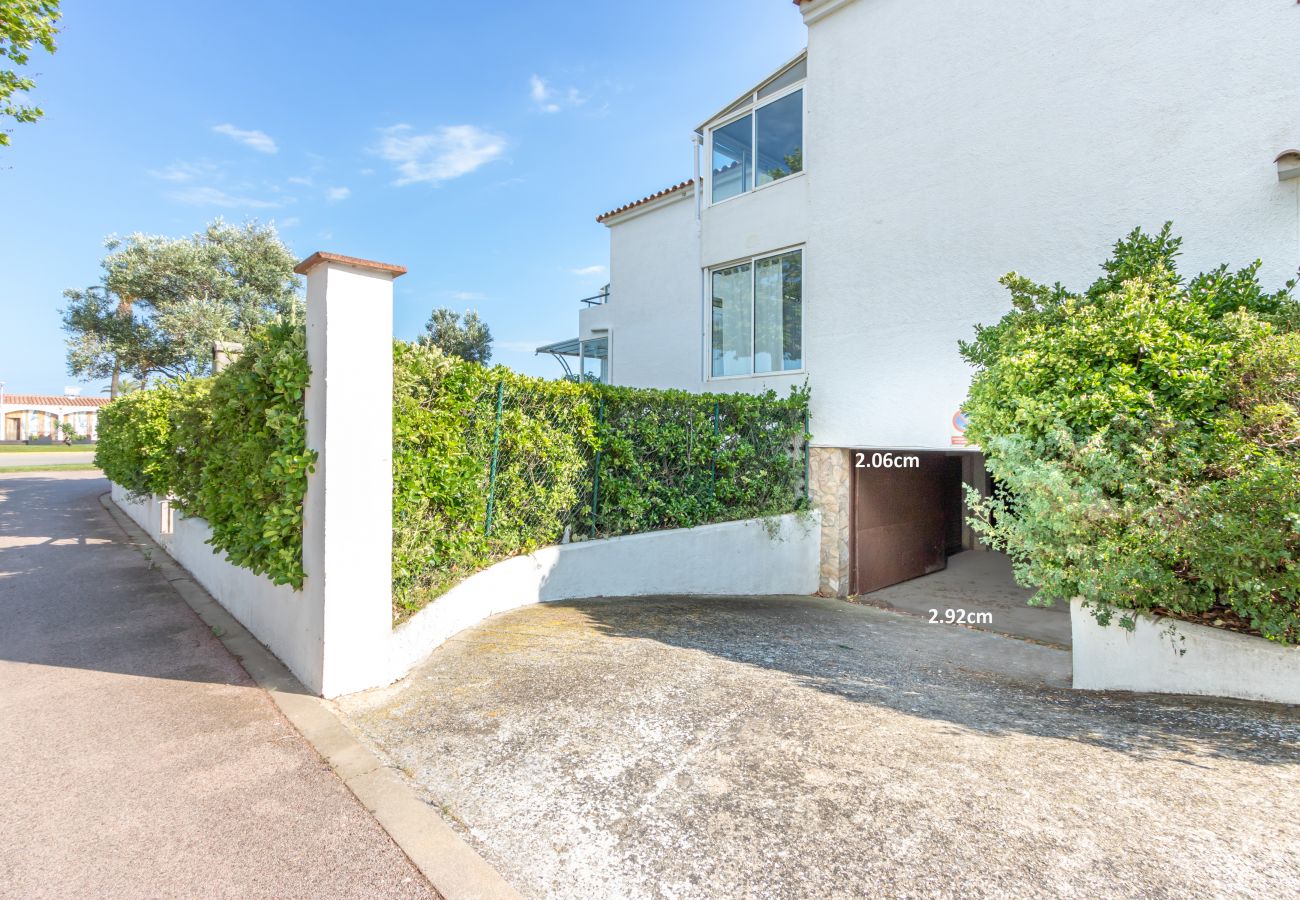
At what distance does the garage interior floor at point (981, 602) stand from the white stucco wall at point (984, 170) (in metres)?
2.88

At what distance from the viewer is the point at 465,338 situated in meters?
35.8

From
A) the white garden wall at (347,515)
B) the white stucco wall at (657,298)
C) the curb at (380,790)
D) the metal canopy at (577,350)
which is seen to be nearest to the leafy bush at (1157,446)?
the curb at (380,790)

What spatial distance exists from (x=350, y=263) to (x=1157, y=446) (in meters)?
6.19

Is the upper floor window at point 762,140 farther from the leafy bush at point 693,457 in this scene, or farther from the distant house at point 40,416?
the distant house at point 40,416

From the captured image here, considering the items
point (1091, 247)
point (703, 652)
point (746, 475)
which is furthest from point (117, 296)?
point (1091, 247)

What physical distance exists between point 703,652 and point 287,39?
10790 millimetres

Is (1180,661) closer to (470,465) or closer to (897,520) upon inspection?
(470,465)

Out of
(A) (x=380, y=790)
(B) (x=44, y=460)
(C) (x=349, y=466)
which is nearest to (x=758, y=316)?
(C) (x=349, y=466)

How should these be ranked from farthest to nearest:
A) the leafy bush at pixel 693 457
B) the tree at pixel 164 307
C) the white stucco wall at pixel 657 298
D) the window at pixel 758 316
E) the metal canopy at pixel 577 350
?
the tree at pixel 164 307, the metal canopy at pixel 577 350, the white stucco wall at pixel 657 298, the window at pixel 758 316, the leafy bush at pixel 693 457

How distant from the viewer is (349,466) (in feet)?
12.9

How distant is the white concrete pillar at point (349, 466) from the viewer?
3.88m

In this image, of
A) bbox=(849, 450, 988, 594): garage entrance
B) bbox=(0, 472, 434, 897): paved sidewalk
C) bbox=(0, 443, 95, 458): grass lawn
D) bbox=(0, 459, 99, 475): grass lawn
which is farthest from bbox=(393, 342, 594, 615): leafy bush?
bbox=(0, 443, 95, 458): grass lawn

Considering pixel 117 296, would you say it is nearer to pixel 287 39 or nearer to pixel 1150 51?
pixel 287 39

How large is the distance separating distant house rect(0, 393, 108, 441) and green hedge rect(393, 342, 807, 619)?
66853mm
